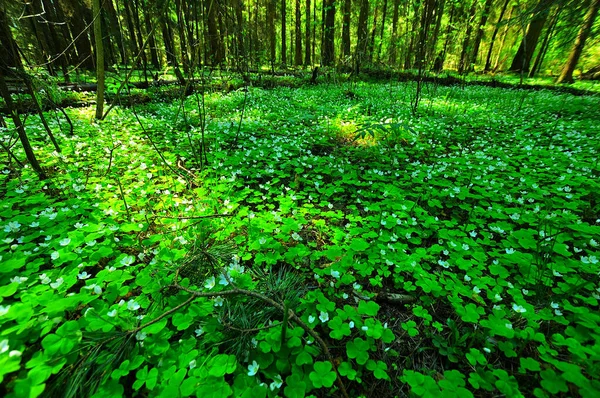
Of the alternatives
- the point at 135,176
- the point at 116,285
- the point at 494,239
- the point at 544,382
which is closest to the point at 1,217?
the point at 135,176

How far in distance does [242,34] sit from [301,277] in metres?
4.41

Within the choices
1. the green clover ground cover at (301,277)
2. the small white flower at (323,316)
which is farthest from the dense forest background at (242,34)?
the small white flower at (323,316)

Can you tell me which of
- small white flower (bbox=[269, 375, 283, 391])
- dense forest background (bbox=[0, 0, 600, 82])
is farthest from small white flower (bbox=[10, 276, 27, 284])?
dense forest background (bbox=[0, 0, 600, 82])

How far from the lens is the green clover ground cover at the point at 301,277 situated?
1.44 metres

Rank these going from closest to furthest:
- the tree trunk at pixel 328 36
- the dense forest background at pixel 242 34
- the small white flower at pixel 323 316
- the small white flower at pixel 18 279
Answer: the small white flower at pixel 18 279, the small white flower at pixel 323 316, the dense forest background at pixel 242 34, the tree trunk at pixel 328 36

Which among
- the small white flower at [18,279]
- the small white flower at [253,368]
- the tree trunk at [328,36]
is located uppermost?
the tree trunk at [328,36]

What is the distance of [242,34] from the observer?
445cm

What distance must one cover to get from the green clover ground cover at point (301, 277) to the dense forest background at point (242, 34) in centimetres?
177

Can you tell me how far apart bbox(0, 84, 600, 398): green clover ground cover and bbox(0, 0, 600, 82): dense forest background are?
1771mm

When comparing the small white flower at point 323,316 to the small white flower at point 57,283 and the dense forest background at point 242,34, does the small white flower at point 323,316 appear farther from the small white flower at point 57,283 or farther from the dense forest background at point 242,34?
the dense forest background at point 242,34

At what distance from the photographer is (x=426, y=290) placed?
2049mm

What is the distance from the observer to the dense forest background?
12.4 ft

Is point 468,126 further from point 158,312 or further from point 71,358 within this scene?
point 71,358

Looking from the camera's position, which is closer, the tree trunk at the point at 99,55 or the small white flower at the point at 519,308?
the small white flower at the point at 519,308
